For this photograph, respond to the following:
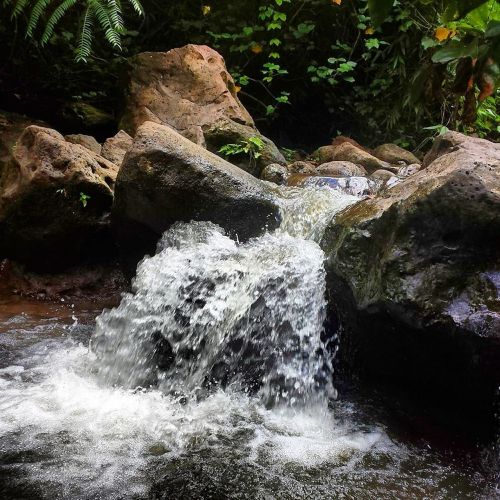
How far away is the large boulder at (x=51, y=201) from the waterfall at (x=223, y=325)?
Answer: 978 millimetres

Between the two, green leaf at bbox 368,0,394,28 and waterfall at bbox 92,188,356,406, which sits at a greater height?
green leaf at bbox 368,0,394,28

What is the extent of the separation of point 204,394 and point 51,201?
2.26 metres

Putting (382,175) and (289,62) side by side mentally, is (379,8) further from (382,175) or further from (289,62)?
(289,62)

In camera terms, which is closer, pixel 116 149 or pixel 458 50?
pixel 458 50

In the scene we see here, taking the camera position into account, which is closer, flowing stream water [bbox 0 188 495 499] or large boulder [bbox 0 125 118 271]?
flowing stream water [bbox 0 188 495 499]

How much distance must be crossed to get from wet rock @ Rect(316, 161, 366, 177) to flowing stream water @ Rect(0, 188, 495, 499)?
1606 mm

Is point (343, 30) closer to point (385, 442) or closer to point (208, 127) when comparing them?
point (208, 127)

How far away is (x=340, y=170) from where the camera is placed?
557 centimetres

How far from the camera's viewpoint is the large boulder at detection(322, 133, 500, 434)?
219 cm

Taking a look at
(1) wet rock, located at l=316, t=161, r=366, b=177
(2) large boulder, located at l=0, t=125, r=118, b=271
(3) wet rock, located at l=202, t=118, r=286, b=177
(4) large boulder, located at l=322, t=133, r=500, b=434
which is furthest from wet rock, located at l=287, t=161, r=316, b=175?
(4) large boulder, located at l=322, t=133, r=500, b=434

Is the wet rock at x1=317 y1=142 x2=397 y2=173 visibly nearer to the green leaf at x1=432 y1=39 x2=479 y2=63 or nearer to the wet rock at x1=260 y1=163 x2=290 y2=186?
the wet rock at x1=260 y1=163 x2=290 y2=186

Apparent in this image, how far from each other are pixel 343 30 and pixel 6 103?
5166 millimetres

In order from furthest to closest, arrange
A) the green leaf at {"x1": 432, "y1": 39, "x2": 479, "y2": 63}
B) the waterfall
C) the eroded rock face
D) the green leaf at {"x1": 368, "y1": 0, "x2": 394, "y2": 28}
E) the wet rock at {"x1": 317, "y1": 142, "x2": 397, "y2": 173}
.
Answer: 1. the wet rock at {"x1": 317, "y1": 142, "x2": 397, "y2": 173}
2. the eroded rock face
3. the waterfall
4. the green leaf at {"x1": 432, "y1": 39, "x2": 479, "y2": 63}
5. the green leaf at {"x1": 368, "y1": 0, "x2": 394, "y2": 28}

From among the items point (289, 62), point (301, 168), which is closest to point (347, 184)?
point (301, 168)
